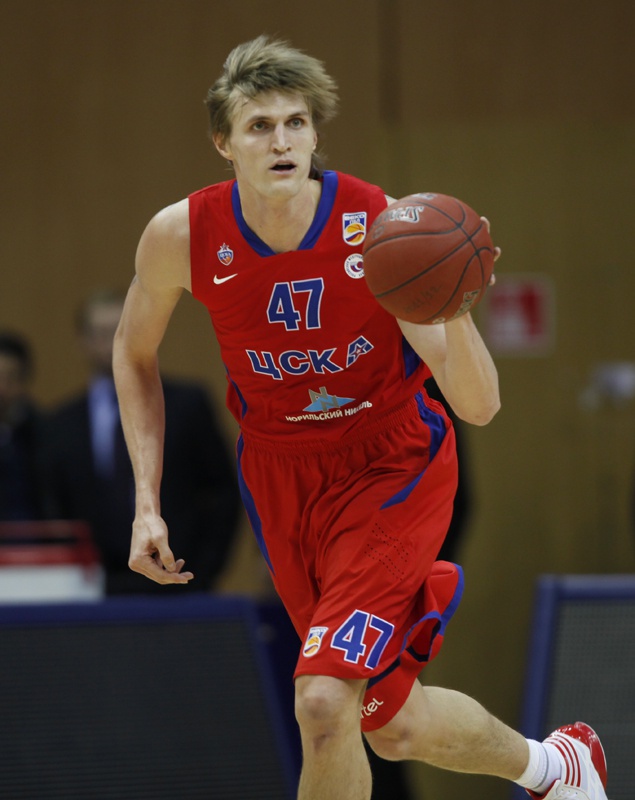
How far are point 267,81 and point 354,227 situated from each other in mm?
488

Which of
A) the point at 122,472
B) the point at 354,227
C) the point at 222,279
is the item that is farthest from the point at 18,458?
the point at 354,227

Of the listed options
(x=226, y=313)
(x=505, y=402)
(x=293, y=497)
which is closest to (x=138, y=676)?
(x=293, y=497)

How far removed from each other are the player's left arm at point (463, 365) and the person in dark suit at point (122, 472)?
2.81m

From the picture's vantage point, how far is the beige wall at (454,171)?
8.19 meters

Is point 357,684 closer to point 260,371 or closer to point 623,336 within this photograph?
point 260,371

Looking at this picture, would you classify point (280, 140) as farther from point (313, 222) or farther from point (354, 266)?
point (354, 266)

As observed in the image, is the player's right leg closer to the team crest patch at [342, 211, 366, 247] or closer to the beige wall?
the team crest patch at [342, 211, 366, 247]

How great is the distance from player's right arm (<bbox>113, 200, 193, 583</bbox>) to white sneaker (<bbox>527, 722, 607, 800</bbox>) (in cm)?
139

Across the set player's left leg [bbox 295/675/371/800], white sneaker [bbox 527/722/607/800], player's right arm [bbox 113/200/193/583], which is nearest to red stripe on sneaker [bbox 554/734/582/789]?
white sneaker [bbox 527/722/607/800]

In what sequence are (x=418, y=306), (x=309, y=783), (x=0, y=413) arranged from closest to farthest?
(x=418, y=306), (x=309, y=783), (x=0, y=413)

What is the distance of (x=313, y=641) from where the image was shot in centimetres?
384

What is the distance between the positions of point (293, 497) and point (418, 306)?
0.92 metres

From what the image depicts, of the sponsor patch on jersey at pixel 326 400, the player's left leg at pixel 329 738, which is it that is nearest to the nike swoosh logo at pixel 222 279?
the sponsor patch on jersey at pixel 326 400

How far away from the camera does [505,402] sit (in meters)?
8.41
